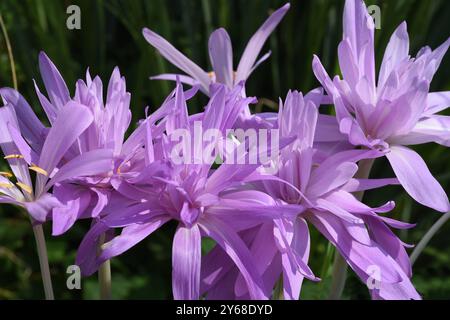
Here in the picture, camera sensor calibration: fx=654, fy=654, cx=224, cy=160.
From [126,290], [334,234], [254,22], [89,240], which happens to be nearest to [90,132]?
[89,240]

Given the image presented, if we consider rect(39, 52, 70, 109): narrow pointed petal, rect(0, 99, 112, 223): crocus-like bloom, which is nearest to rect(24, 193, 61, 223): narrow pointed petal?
rect(0, 99, 112, 223): crocus-like bloom

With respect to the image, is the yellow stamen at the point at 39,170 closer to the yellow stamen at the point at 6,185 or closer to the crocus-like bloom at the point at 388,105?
the yellow stamen at the point at 6,185

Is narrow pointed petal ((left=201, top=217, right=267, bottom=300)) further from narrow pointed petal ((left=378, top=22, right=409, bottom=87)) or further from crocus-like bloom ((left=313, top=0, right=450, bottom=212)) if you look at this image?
narrow pointed petal ((left=378, top=22, right=409, bottom=87))

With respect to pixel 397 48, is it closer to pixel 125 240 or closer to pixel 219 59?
pixel 219 59

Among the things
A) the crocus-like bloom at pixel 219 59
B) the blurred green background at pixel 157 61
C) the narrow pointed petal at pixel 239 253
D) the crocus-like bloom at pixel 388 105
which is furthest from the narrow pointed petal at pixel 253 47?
the blurred green background at pixel 157 61

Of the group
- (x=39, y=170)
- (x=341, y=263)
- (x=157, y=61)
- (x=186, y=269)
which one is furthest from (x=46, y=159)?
(x=157, y=61)
